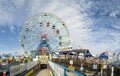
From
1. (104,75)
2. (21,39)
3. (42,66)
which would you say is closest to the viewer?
(104,75)

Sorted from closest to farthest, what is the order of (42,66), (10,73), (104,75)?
(10,73) → (104,75) → (42,66)

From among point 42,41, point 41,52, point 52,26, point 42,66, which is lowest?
point 42,66

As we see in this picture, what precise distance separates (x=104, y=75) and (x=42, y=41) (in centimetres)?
3006

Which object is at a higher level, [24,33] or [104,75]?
[24,33]

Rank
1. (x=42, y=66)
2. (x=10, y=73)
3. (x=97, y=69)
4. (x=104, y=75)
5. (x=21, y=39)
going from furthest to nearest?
1. (x=21, y=39)
2. (x=42, y=66)
3. (x=97, y=69)
4. (x=104, y=75)
5. (x=10, y=73)

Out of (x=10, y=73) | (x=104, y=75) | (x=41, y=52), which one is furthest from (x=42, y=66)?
(x=10, y=73)

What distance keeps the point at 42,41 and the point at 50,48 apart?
9.50 ft

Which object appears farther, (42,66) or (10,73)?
(42,66)

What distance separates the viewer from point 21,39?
141ft

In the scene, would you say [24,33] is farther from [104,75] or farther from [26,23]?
[104,75]

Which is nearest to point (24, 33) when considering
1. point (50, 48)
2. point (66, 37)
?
point (50, 48)

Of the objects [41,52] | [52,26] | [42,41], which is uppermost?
[52,26]

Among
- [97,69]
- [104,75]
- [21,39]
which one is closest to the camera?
[104,75]

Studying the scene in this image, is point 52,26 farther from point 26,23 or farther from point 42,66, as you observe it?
point 42,66
